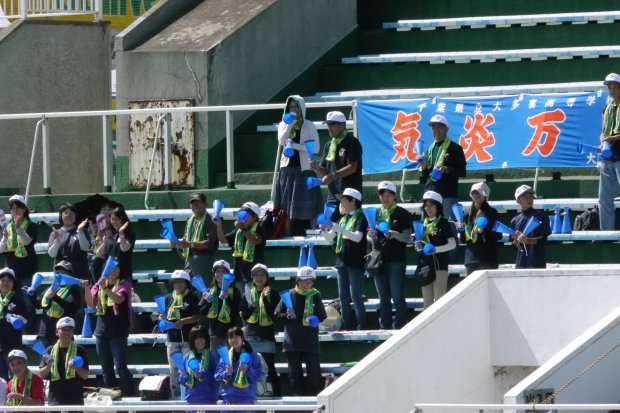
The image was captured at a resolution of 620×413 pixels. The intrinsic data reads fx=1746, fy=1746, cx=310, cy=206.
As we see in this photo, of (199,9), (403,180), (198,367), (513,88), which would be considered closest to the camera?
(198,367)

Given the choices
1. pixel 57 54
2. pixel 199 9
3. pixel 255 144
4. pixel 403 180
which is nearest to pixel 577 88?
pixel 403 180

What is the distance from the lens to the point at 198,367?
15.9 metres

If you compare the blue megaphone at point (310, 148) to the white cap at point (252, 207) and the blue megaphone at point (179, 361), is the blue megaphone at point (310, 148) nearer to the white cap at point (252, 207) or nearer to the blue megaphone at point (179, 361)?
the white cap at point (252, 207)

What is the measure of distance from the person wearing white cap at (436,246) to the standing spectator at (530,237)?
636 mm

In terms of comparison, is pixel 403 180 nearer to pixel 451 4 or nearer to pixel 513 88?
pixel 513 88

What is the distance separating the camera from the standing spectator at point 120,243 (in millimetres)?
17828

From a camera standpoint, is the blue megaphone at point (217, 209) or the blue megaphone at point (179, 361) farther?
the blue megaphone at point (217, 209)

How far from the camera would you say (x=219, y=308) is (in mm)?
16781

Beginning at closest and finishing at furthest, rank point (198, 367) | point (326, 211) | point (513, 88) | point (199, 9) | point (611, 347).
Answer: point (611, 347) → point (198, 367) → point (326, 211) → point (513, 88) → point (199, 9)

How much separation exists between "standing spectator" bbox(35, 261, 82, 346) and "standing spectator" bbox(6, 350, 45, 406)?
53.0 inches

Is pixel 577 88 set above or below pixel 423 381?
above

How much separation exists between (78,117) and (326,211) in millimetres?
6175

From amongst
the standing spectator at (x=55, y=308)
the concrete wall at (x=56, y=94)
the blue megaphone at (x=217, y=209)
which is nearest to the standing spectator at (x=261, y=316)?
the blue megaphone at (x=217, y=209)

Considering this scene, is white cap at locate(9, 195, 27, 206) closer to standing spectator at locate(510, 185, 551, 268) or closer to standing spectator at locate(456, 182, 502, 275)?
standing spectator at locate(456, 182, 502, 275)
